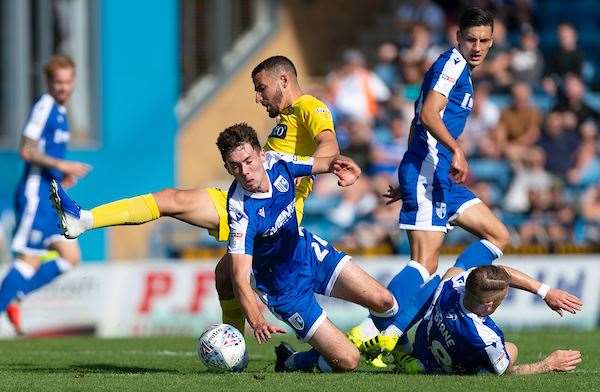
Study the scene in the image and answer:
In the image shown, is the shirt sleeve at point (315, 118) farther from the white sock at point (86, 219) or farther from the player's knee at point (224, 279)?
the white sock at point (86, 219)

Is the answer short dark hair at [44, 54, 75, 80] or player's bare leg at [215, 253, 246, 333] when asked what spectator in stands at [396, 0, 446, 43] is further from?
player's bare leg at [215, 253, 246, 333]

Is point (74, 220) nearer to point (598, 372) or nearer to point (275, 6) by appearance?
point (598, 372)

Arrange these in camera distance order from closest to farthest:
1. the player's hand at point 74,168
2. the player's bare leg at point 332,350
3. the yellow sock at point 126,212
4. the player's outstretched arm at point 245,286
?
1. the player's outstretched arm at point 245,286
2. the player's bare leg at point 332,350
3. the yellow sock at point 126,212
4. the player's hand at point 74,168

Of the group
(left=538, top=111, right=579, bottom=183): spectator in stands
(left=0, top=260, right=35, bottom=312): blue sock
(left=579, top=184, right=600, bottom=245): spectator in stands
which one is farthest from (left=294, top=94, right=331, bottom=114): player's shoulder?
(left=538, top=111, right=579, bottom=183): spectator in stands

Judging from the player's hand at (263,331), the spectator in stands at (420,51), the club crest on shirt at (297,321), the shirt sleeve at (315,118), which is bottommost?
the club crest on shirt at (297,321)

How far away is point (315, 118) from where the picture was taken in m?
10.4

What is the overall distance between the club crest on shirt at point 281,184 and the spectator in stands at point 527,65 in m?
11.4

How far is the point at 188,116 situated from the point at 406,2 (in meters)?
4.24

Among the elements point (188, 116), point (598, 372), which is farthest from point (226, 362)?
point (188, 116)

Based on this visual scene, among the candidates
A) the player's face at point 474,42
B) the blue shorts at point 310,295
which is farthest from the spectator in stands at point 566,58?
the blue shorts at point 310,295

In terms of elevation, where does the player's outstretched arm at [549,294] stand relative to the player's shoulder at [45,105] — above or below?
below

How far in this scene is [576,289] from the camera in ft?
53.3

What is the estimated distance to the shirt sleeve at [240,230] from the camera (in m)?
9.00

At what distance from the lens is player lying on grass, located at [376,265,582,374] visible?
29.1 feet
